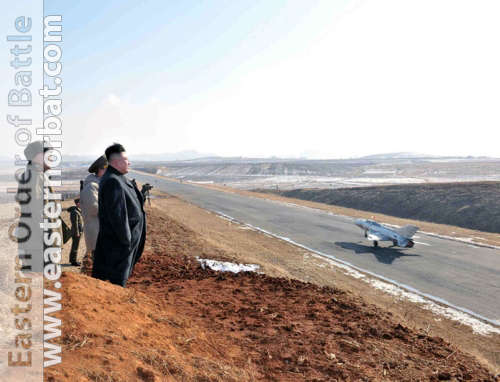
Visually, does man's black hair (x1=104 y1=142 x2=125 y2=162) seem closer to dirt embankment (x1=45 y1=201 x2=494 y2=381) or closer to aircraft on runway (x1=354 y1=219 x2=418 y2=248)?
dirt embankment (x1=45 y1=201 x2=494 y2=381)

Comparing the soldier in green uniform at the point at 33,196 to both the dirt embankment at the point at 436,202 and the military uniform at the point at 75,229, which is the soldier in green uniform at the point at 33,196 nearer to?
the military uniform at the point at 75,229

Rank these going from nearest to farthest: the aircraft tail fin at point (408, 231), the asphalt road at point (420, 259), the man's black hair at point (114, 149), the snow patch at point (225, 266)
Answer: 1. the man's black hair at point (114, 149)
2. the snow patch at point (225, 266)
3. the asphalt road at point (420, 259)
4. the aircraft tail fin at point (408, 231)

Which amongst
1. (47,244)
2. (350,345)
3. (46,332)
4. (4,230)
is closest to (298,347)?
(350,345)

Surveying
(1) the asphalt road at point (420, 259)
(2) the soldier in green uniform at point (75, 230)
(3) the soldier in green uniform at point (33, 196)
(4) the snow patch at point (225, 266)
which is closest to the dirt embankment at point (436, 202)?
(1) the asphalt road at point (420, 259)

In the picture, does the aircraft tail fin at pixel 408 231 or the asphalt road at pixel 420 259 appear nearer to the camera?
the asphalt road at pixel 420 259

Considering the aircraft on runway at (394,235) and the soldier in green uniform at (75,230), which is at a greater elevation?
the soldier in green uniform at (75,230)

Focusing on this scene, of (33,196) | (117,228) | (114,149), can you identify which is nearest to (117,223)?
(117,228)
